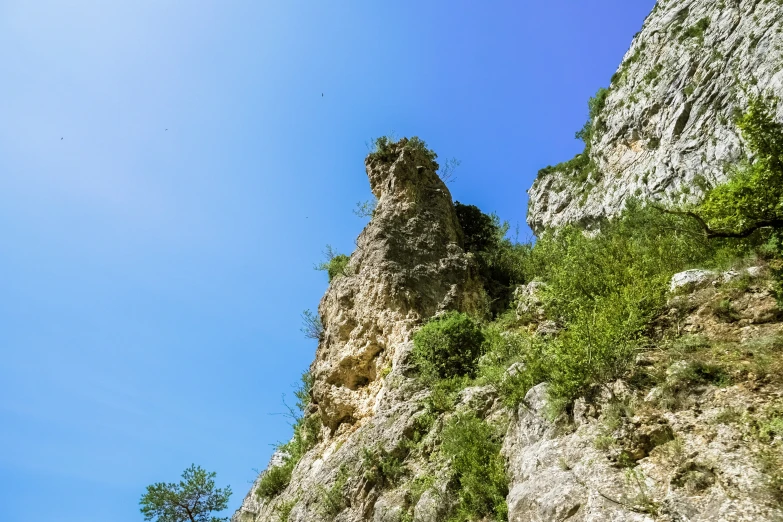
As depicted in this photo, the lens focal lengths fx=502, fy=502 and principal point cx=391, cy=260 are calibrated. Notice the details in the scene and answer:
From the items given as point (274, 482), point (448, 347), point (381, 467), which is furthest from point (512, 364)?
point (274, 482)

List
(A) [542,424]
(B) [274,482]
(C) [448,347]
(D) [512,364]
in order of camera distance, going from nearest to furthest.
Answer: (A) [542,424] < (D) [512,364] < (C) [448,347] < (B) [274,482]

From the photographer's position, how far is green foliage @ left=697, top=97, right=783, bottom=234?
30.6ft

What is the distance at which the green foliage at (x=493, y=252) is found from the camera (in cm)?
2064

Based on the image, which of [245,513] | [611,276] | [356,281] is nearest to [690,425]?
[611,276]

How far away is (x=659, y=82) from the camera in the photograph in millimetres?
25078

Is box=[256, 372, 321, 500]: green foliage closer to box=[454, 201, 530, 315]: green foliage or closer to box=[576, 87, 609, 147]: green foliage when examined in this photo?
box=[454, 201, 530, 315]: green foliage

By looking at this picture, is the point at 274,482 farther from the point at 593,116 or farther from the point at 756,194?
the point at 593,116

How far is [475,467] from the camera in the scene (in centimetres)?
963

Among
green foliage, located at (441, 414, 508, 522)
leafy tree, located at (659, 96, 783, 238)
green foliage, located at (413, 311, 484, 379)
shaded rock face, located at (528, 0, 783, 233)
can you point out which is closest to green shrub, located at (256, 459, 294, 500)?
green foliage, located at (413, 311, 484, 379)

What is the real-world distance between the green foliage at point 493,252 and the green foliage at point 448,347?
14.9 ft

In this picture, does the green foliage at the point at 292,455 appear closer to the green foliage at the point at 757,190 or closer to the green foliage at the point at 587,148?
the green foliage at the point at 757,190

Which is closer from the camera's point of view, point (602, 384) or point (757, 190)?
point (602, 384)

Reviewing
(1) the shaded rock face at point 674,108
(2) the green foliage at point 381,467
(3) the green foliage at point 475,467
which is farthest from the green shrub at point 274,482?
(1) the shaded rock face at point 674,108

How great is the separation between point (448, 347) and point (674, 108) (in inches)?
668
